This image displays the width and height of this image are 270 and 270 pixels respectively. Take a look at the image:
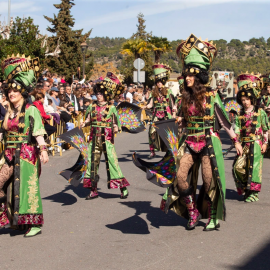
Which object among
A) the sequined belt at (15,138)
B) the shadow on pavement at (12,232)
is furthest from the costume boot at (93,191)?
the sequined belt at (15,138)

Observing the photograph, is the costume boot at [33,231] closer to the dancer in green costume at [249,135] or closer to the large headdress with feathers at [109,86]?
the large headdress with feathers at [109,86]

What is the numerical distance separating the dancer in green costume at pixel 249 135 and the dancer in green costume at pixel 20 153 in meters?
3.60

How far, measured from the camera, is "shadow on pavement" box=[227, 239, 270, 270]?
4.51 meters

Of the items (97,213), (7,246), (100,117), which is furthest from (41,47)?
(7,246)

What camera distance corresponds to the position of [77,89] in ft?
50.9

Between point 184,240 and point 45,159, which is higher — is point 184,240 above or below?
below

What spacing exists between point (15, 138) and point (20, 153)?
19 centimetres

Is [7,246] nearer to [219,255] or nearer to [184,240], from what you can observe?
[184,240]

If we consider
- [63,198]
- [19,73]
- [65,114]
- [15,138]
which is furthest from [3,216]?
[65,114]

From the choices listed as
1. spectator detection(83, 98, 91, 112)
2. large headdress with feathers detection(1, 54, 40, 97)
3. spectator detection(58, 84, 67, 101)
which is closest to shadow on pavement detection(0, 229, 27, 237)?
large headdress with feathers detection(1, 54, 40, 97)

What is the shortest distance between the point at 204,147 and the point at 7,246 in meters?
2.58

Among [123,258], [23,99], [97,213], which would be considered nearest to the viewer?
[123,258]

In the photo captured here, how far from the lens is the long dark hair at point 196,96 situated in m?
5.66

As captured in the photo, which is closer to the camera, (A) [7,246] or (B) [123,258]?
(B) [123,258]
